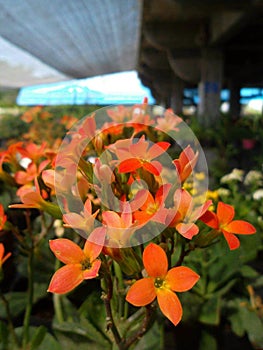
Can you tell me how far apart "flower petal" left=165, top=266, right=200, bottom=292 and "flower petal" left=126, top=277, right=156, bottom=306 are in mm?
24

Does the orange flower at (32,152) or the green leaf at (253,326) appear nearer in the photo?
the orange flower at (32,152)

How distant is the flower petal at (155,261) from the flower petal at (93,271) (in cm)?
5

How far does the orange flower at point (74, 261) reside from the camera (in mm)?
439

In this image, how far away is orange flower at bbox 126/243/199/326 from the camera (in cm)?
44

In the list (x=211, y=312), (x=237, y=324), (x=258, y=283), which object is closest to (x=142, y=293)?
(x=211, y=312)

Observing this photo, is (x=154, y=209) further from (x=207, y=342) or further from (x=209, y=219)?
(x=207, y=342)

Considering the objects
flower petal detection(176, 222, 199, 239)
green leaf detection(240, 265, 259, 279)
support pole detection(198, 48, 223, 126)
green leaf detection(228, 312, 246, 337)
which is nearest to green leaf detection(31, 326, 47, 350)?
flower petal detection(176, 222, 199, 239)

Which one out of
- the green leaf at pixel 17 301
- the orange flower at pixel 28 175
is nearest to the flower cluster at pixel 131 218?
the orange flower at pixel 28 175

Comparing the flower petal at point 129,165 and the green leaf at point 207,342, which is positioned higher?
the flower petal at point 129,165

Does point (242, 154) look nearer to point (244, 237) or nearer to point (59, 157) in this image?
point (244, 237)

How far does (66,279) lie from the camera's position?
1.46 feet

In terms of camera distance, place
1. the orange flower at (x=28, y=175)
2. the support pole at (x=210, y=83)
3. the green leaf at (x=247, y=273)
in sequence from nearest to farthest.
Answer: the orange flower at (x=28, y=175) < the green leaf at (x=247, y=273) < the support pole at (x=210, y=83)

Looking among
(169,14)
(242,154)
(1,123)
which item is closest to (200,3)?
(242,154)

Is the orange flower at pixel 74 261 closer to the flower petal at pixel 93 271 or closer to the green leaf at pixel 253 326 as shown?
the flower petal at pixel 93 271
